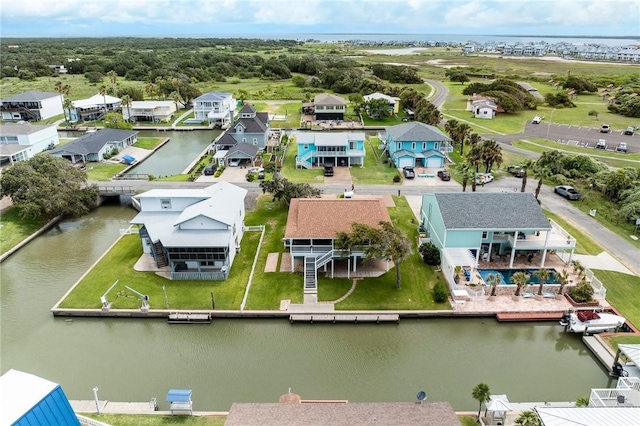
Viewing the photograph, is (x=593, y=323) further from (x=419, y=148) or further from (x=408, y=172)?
(x=419, y=148)

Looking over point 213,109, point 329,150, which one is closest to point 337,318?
point 329,150

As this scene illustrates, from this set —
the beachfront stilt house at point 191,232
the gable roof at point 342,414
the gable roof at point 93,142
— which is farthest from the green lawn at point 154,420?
the gable roof at point 93,142

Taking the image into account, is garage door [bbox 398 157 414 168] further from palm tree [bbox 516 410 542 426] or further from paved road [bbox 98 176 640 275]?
palm tree [bbox 516 410 542 426]

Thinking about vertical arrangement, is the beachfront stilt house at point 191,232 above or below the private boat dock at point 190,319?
above

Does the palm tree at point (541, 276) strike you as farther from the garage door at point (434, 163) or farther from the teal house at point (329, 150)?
the teal house at point (329, 150)

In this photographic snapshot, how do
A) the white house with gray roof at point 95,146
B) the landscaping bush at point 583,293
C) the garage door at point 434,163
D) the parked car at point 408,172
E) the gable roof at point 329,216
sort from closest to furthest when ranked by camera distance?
1. the landscaping bush at point 583,293
2. the gable roof at point 329,216
3. the parked car at point 408,172
4. the garage door at point 434,163
5. the white house with gray roof at point 95,146

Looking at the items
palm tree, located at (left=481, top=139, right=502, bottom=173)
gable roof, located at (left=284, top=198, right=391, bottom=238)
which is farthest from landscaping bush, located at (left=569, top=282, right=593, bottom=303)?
palm tree, located at (left=481, top=139, right=502, bottom=173)

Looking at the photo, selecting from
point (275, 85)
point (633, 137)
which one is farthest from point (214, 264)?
point (275, 85)
